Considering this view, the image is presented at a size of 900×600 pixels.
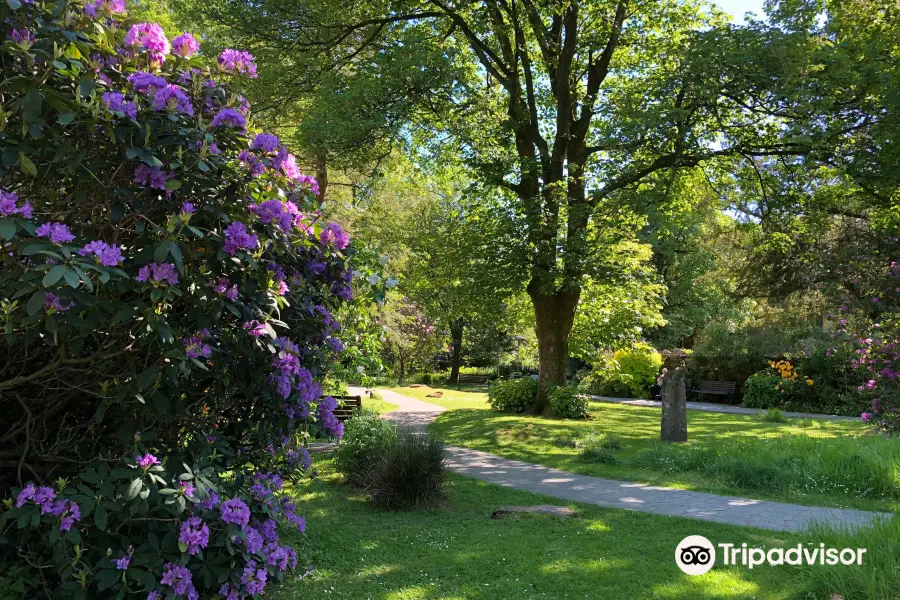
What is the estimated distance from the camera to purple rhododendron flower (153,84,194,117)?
2.66 m

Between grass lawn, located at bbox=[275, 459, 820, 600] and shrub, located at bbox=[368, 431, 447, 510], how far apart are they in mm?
189

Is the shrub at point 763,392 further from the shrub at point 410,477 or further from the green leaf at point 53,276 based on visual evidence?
the green leaf at point 53,276

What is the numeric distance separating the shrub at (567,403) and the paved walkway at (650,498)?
4634 mm

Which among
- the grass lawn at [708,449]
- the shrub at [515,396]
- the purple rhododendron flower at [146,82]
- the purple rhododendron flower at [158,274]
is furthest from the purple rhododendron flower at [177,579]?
the shrub at [515,396]

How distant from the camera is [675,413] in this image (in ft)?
35.4

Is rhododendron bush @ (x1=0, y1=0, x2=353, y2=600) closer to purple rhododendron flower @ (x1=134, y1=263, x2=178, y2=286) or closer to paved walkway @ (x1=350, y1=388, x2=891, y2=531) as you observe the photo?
purple rhododendron flower @ (x1=134, y1=263, x2=178, y2=286)

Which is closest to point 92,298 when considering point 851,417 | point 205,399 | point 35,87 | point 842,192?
point 35,87

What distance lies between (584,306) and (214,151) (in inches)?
570

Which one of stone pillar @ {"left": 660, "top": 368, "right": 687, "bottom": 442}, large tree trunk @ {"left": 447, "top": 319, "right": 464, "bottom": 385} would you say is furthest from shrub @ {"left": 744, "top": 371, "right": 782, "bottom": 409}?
large tree trunk @ {"left": 447, "top": 319, "right": 464, "bottom": 385}

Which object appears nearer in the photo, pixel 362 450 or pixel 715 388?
pixel 362 450

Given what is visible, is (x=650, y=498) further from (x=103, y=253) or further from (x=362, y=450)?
(x=103, y=253)

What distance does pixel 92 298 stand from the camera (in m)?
2.29

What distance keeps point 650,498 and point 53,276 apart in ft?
21.5

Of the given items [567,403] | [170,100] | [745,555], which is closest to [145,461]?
[170,100]
